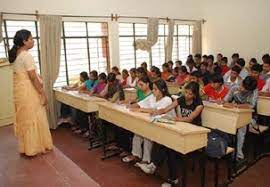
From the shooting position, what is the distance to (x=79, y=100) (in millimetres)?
4645

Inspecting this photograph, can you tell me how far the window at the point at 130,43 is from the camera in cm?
682

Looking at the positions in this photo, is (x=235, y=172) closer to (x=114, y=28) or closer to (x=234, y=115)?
(x=234, y=115)

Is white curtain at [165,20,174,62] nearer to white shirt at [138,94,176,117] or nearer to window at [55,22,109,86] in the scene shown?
window at [55,22,109,86]

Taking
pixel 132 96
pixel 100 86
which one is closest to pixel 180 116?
pixel 132 96

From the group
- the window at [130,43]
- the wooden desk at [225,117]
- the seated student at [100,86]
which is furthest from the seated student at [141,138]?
the window at [130,43]

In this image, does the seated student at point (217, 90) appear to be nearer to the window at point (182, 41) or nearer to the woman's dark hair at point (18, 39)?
the woman's dark hair at point (18, 39)

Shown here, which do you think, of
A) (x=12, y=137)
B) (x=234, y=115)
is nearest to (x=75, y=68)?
(x=12, y=137)

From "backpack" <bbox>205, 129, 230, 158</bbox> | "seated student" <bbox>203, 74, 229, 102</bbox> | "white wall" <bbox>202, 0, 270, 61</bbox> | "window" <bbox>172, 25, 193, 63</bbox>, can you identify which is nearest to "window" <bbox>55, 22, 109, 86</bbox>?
"window" <bbox>172, 25, 193, 63</bbox>

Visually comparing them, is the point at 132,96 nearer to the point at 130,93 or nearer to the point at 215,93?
the point at 130,93

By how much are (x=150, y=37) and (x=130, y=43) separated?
554 millimetres

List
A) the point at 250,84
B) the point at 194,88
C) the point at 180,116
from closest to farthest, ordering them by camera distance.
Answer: the point at 194,88
the point at 180,116
the point at 250,84

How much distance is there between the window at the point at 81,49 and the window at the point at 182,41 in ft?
7.90

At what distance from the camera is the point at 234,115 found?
3.24 m

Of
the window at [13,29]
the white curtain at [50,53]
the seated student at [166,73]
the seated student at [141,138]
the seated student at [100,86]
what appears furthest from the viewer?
the seated student at [166,73]
